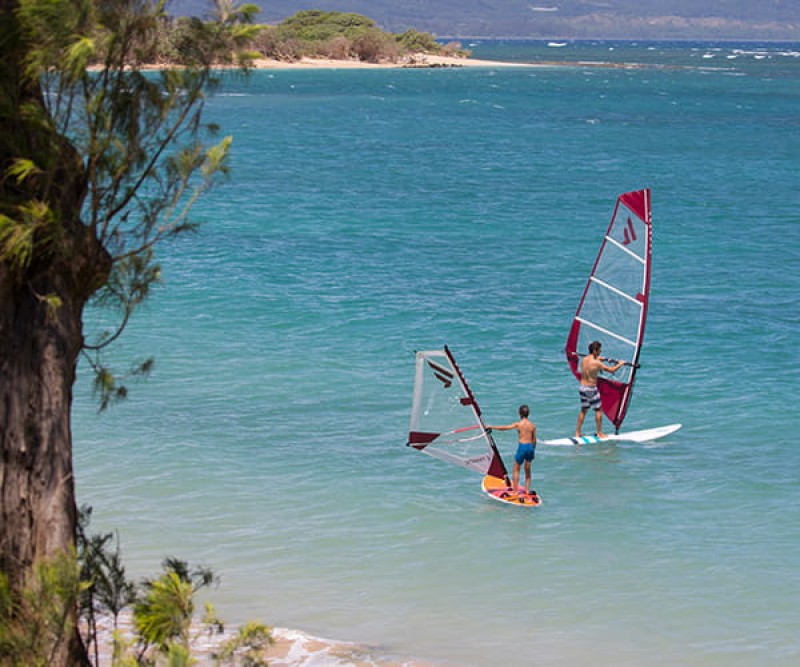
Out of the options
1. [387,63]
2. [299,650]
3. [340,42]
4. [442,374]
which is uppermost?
[340,42]

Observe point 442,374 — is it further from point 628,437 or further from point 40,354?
point 40,354

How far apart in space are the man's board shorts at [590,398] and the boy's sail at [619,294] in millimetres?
672

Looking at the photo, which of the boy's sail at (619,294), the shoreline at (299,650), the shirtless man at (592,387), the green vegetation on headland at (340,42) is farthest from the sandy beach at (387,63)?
the shoreline at (299,650)

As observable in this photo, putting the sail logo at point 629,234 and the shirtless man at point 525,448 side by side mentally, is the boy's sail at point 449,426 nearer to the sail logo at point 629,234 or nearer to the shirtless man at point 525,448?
the shirtless man at point 525,448

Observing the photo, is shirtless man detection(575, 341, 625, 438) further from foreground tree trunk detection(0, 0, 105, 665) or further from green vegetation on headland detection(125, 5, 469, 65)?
green vegetation on headland detection(125, 5, 469, 65)

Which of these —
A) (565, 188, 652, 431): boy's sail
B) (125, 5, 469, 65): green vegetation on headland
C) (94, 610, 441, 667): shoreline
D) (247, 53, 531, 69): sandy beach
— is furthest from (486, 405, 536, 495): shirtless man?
(247, 53, 531, 69): sandy beach

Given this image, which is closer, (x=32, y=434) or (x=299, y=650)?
(x=32, y=434)

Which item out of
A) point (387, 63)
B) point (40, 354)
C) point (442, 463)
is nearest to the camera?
point (40, 354)

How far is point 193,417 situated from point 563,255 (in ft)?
44.3

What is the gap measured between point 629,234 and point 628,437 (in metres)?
2.74

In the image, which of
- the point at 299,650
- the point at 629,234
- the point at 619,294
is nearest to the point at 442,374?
the point at 299,650

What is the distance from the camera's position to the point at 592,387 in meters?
14.9

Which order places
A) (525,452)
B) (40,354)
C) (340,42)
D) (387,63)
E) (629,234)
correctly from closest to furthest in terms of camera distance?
(40,354) → (525,452) → (629,234) → (340,42) → (387,63)

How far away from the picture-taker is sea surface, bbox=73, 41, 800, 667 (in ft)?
33.8
